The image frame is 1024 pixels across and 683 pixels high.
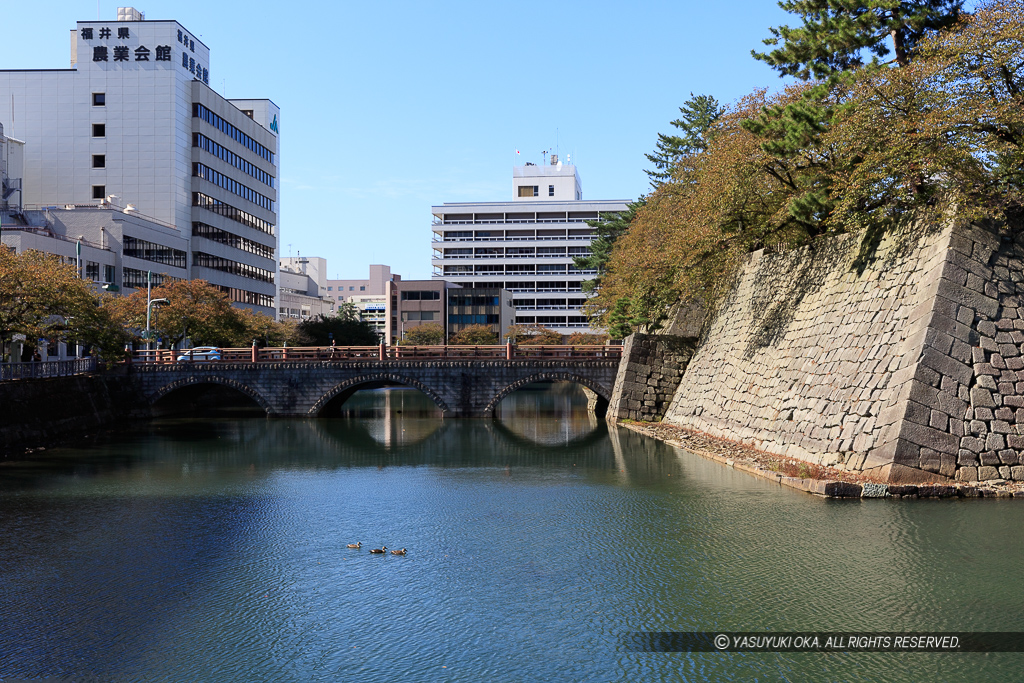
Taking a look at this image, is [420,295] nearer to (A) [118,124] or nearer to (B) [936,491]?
(A) [118,124]

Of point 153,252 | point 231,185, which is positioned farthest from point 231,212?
point 153,252

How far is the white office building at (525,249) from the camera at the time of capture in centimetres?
11512

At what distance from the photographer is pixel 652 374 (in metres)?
43.8

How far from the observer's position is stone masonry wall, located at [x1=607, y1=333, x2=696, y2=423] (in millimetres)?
43594

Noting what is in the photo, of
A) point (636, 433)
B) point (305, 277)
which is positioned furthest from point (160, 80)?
point (305, 277)

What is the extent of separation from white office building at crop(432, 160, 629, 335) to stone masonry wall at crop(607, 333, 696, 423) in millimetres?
69806

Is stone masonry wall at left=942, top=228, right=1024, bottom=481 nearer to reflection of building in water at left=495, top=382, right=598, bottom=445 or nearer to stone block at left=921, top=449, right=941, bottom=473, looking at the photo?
stone block at left=921, top=449, right=941, bottom=473

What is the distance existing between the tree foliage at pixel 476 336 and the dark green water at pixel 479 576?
70.2 meters

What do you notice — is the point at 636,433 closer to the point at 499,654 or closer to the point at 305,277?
the point at 499,654

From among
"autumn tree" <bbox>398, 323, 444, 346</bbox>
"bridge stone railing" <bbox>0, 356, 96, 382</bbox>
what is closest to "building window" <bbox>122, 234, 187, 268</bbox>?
"bridge stone railing" <bbox>0, 356, 96, 382</bbox>

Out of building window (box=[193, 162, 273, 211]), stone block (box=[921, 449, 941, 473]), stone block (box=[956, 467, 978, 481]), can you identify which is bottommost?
stone block (box=[956, 467, 978, 481])

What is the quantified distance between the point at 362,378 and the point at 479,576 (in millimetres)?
36971

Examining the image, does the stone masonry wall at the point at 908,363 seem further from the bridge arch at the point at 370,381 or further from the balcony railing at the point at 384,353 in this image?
the bridge arch at the point at 370,381

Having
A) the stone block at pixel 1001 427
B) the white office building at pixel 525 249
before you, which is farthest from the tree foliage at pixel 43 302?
the white office building at pixel 525 249
